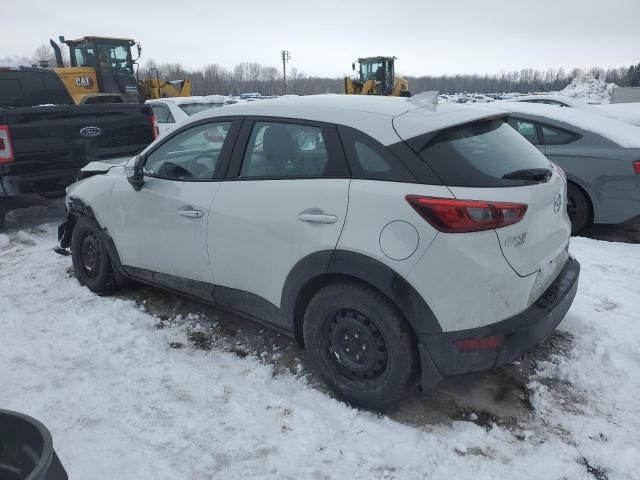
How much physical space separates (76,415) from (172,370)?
63 centimetres

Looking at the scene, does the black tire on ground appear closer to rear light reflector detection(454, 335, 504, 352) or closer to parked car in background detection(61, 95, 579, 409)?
parked car in background detection(61, 95, 579, 409)

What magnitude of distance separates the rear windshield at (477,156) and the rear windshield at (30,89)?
7.78 metres

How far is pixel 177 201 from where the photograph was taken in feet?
11.6

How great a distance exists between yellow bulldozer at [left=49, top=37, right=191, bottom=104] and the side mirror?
1121 centimetres

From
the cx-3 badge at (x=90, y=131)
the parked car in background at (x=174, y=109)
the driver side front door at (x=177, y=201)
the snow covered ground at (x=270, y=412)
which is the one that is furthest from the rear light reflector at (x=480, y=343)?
the parked car in background at (x=174, y=109)

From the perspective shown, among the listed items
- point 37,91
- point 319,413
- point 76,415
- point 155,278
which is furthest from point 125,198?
point 37,91

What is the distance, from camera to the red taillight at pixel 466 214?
237 centimetres

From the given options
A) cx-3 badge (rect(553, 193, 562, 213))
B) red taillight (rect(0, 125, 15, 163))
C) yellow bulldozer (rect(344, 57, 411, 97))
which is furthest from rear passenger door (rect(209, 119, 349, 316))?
yellow bulldozer (rect(344, 57, 411, 97))

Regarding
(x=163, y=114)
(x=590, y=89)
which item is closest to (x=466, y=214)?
(x=163, y=114)

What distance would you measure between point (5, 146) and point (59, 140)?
613 millimetres

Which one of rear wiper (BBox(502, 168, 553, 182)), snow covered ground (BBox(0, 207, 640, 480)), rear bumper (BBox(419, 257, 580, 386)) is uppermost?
rear wiper (BBox(502, 168, 553, 182))

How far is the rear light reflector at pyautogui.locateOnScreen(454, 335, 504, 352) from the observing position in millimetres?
2479

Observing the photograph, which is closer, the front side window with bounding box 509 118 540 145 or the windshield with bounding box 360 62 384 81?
the front side window with bounding box 509 118 540 145

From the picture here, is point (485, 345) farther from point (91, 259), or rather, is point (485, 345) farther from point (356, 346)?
point (91, 259)
